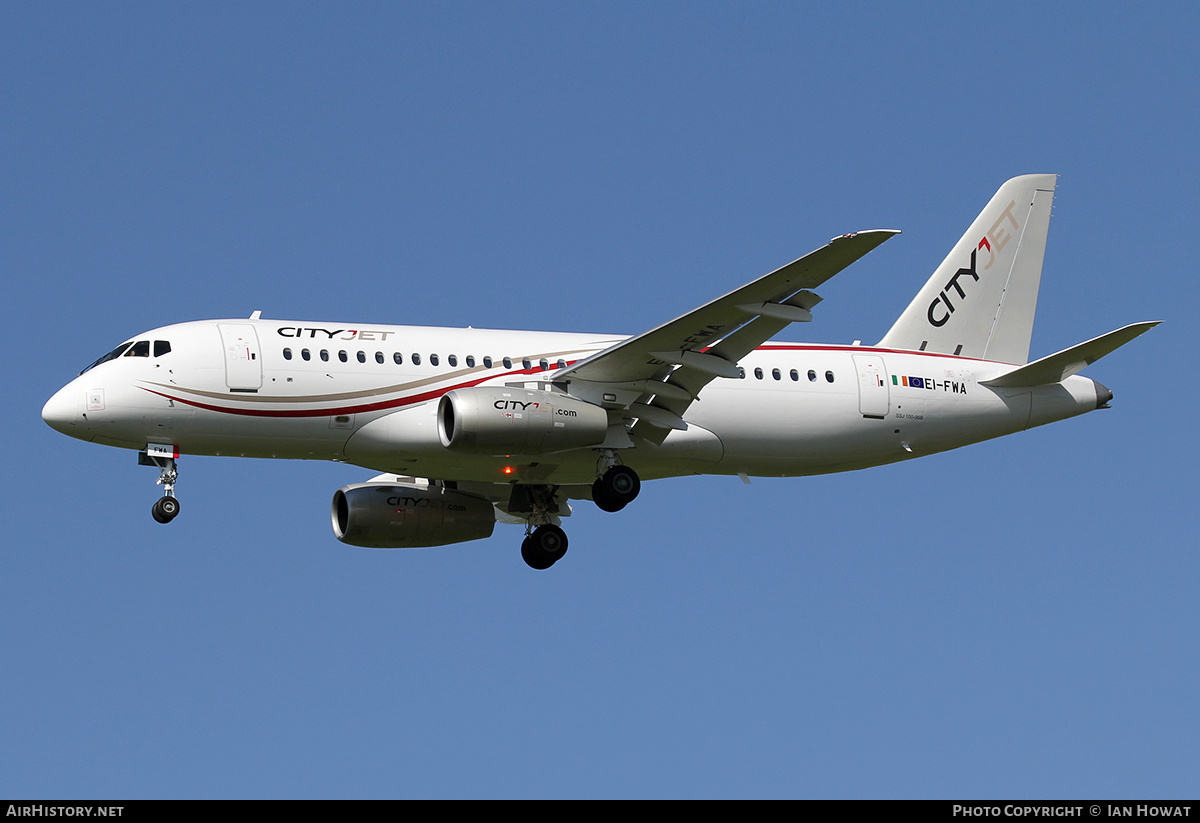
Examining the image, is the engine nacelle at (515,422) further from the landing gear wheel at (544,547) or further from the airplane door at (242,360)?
the landing gear wheel at (544,547)

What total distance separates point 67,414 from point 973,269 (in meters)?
21.8

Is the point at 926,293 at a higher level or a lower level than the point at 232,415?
higher

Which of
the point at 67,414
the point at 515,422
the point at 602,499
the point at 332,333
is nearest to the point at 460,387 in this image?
the point at 515,422

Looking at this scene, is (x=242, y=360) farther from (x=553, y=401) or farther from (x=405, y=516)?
(x=405, y=516)

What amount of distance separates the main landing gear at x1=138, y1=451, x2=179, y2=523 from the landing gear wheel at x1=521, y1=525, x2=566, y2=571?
8.63 m

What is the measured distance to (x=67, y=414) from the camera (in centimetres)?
3197

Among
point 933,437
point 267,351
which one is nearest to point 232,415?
point 267,351

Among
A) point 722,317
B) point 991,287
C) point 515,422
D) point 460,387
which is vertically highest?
point 991,287

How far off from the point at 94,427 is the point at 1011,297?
72.1ft

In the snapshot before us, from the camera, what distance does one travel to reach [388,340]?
109 feet

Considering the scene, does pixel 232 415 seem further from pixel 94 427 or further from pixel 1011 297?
pixel 1011 297

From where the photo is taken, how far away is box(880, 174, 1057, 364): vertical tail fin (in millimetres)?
38625
